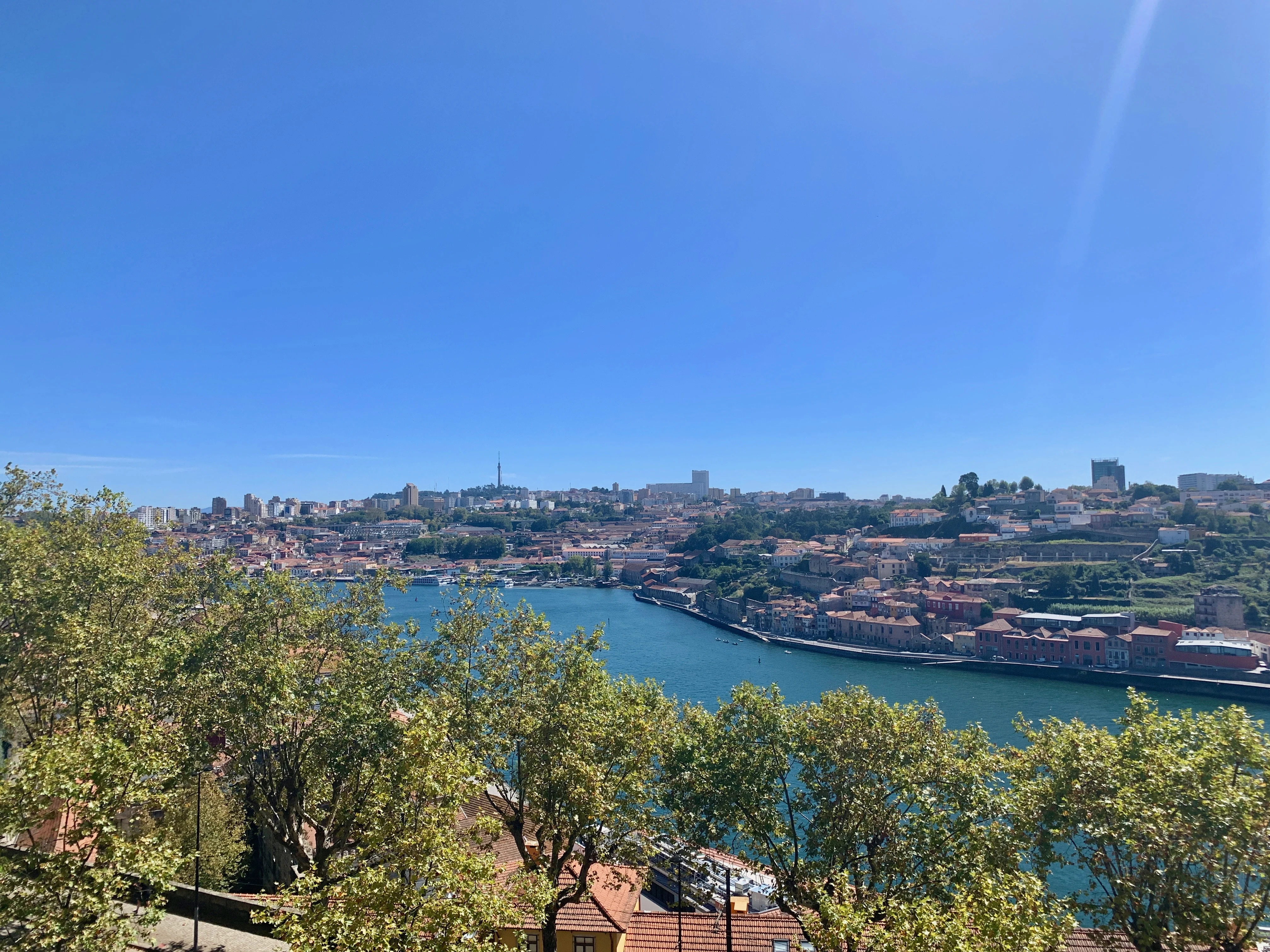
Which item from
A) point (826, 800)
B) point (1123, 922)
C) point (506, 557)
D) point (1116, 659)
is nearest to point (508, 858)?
point (826, 800)

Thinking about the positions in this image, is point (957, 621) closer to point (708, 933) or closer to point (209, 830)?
point (708, 933)

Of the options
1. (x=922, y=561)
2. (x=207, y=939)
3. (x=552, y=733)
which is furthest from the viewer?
(x=922, y=561)

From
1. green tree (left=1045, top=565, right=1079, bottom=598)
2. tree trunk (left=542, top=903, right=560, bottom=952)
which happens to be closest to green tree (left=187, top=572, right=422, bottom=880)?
tree trunk (left=542, top=903, right=560, bottom=952)

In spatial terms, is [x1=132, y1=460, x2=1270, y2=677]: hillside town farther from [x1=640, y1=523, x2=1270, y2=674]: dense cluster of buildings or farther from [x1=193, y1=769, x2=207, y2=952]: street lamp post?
[x1=193, y1=769, x2=207, y2=952]: street lamp post

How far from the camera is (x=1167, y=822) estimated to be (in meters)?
3.59

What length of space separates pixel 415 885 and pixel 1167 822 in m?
3.81

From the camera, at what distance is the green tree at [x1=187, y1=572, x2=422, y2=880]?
4.66 meters

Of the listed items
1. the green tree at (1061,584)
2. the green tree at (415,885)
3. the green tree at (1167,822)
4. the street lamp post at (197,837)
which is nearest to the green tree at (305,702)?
the street lamp post at (197,837)

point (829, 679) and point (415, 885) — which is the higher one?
point (415, 885)

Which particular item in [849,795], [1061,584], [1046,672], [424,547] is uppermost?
[849,795]

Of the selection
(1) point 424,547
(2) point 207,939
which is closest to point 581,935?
(2) point 207,939

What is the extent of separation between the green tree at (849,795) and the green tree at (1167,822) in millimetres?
411

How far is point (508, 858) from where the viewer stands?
7.00 m

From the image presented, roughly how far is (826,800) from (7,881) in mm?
4523
